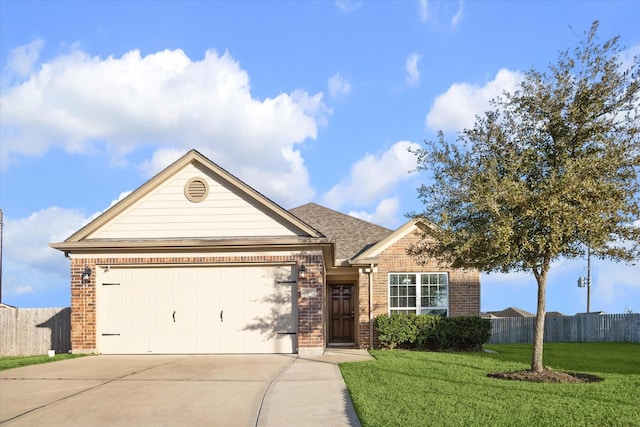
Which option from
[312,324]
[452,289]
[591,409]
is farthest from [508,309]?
[591,409]

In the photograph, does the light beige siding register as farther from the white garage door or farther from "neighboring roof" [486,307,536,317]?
"neighboring roof" [486,307,536,317]

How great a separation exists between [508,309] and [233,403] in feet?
134

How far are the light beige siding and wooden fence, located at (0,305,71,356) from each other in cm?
513

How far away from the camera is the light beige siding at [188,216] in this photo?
1667 centimetres

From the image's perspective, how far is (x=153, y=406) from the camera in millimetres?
9320

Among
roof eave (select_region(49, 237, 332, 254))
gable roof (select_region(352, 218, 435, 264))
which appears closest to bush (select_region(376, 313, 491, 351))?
gable roof (select_region(352, 218, 435, 264))

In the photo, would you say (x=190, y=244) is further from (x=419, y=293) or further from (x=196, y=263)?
(x=419, y=293)

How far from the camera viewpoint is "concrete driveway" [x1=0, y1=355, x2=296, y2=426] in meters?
8.64

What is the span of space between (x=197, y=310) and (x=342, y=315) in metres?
7.61

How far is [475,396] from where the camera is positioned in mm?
9758

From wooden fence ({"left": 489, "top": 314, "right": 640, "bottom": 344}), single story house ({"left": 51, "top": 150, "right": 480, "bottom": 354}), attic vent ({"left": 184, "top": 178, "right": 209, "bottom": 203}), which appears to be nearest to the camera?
single story house ({"left": 51, "top": 150, "right": 480, "bottom": 354})

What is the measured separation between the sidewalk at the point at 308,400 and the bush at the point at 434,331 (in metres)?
5.99

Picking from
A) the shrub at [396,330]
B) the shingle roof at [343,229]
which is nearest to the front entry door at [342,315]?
A: the shingle roof at [343,229]

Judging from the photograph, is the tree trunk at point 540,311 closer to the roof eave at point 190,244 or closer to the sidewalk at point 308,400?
the sidewalk at point 308,400
